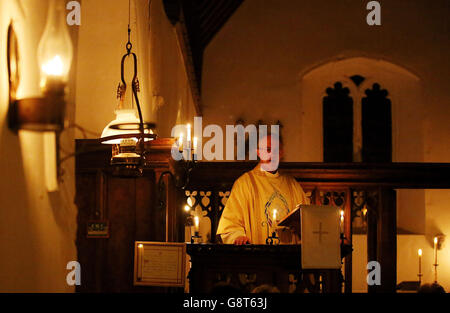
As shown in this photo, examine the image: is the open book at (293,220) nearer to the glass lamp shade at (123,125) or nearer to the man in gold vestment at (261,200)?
the man in gold vestment at (261,200)

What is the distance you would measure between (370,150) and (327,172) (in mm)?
6796

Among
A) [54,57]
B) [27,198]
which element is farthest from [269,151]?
[54,57]

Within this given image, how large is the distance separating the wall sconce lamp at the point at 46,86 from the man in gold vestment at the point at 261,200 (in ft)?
10.3

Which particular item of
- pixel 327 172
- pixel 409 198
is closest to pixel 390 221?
pixel 327 172

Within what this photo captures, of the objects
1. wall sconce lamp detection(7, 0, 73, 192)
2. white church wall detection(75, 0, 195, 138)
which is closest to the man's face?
white church wall detection(75, 0, 195, 138)

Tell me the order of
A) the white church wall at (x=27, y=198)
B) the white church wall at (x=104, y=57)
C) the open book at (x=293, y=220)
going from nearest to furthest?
1. the white church wall at (x=27, y=198)
2. the open book at (x=293, y=220)
3. the white church wall at (x=104, y=57)

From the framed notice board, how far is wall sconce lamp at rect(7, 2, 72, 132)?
1987 millimetres

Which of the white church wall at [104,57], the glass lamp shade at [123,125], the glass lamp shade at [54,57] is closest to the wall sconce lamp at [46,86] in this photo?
the glass lamp shade at [54,57]

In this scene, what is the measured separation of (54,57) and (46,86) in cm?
15

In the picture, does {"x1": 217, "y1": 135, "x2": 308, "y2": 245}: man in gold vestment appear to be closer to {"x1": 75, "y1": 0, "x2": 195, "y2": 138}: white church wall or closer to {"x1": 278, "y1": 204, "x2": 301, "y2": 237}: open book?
{"x1": 278, "y1": 204, "x2": 301, "y2": 237}: open book

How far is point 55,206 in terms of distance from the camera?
11.3 feet

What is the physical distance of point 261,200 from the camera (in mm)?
6117

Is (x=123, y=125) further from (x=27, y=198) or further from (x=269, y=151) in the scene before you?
(x=269, y=151)

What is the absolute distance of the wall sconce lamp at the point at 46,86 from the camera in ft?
8.61
